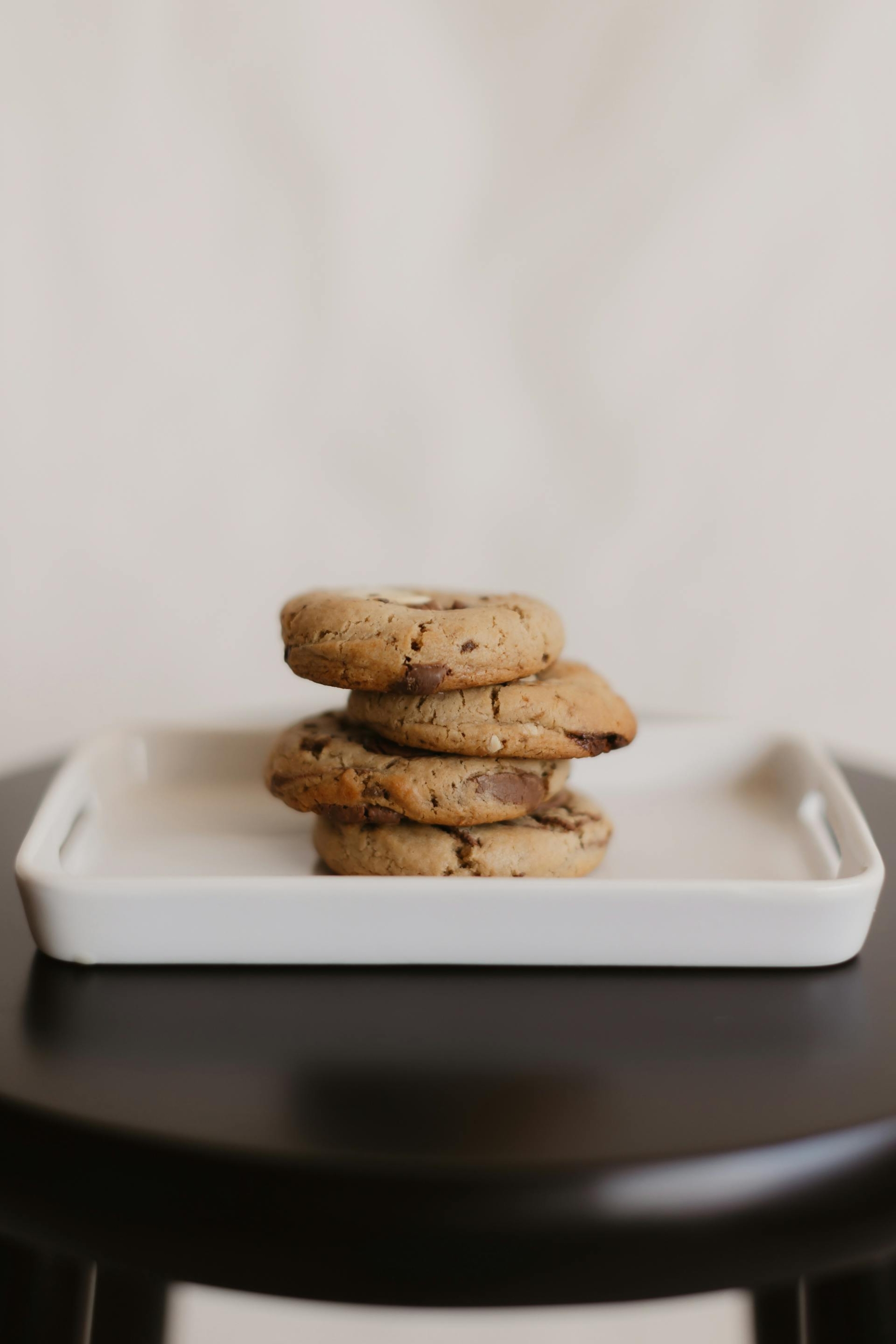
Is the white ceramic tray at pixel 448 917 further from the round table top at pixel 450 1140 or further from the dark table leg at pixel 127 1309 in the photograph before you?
the dark table leg at pixel 127 1309

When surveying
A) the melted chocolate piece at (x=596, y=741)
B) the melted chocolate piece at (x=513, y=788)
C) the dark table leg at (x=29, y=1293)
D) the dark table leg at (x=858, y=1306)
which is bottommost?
the dark table leg at (x=858, y=1306)

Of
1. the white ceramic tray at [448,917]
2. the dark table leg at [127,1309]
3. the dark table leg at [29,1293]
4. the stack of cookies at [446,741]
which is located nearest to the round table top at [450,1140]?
the white ceramic tray at [448,917]

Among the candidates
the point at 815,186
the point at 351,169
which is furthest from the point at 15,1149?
the point at 815,186

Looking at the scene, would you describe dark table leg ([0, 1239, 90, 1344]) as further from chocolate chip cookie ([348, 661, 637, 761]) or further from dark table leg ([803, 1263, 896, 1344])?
dark table leg ([803, 1263, 896, 1344])

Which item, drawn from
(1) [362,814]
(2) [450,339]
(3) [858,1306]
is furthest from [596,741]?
(2) [450,339]

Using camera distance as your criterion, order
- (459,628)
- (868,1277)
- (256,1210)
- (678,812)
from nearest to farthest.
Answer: (256,1210) < (459,628) < (868,1277) < (678,812)

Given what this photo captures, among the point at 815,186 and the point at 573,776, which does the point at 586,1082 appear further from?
the point at 815,186
